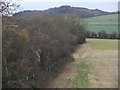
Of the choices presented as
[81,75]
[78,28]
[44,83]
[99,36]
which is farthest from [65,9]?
[44,83]

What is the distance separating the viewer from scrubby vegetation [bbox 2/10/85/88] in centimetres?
1073

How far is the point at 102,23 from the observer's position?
191 feet

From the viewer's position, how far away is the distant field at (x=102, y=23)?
5023 cm

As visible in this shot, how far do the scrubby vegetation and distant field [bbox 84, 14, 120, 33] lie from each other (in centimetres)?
2892

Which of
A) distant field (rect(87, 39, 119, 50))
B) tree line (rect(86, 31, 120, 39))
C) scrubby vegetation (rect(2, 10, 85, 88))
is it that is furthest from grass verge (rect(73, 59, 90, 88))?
tree line (rect(86, 31, 120, 39))

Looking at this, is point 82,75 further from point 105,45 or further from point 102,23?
point 102,23

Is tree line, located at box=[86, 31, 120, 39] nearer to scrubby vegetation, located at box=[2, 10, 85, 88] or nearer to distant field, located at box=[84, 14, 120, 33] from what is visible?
distant field, located at box=[84, 14, 120, 33]

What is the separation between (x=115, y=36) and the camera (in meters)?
44.4

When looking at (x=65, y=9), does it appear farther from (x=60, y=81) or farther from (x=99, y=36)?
(x=60, y=81)

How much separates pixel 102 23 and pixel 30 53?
45.8 m

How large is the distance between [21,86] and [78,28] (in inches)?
1056

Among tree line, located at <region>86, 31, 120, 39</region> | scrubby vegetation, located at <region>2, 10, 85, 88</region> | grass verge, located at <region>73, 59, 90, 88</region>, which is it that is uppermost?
scrubby vegetation, located at <region>2, 10, 85, 88</region>

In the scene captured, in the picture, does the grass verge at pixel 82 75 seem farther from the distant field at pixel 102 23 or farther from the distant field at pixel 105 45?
the distant field at pixel 102 23

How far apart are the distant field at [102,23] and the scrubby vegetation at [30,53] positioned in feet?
94.9
